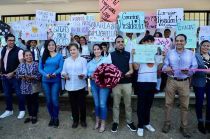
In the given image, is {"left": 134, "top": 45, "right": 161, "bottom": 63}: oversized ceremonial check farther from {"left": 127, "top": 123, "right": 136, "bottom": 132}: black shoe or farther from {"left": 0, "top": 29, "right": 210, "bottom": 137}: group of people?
{"left": 127, "top": 123, "right": 136, "bottom": 132}: black shoe

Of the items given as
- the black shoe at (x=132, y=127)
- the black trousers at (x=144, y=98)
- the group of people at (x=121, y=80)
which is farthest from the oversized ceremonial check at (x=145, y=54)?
the black shoe at (x=132, y=127)

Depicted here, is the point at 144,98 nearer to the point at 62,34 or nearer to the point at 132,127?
the point at 132,127

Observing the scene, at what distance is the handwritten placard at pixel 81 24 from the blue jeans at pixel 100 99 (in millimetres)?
1993

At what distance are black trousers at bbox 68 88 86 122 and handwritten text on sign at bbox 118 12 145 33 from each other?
1759 mm

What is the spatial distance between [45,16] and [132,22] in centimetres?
224

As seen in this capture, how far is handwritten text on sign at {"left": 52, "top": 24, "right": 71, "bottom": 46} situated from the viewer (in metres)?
7.82

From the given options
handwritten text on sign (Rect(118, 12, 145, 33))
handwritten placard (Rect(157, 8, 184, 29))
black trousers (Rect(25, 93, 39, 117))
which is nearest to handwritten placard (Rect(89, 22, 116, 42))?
handwritten text on sign (Rect(118, 12, 145, 33))

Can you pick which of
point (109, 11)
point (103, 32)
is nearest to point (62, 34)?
point (103, 32)

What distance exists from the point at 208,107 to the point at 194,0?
27.1ft

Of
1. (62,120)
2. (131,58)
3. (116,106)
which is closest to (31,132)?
(62,120)

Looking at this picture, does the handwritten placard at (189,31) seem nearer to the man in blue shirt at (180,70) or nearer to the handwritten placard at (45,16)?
the man in blue shirt at (180,70)

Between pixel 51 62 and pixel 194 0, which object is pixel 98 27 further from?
pixel 194 0

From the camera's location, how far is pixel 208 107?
6484 millimetres

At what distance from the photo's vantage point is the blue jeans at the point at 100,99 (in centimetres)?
652
